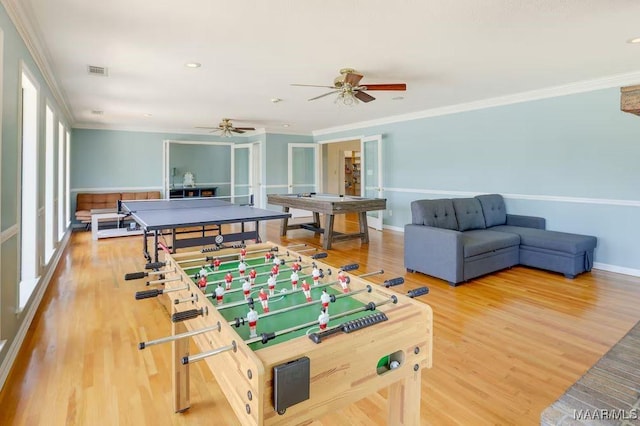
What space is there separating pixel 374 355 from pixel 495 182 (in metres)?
5.02

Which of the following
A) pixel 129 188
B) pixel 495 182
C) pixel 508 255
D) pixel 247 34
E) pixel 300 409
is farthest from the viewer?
pixel 129 188

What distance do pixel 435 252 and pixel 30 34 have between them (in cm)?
416

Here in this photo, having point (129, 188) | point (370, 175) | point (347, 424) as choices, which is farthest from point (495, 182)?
point (129, 188)

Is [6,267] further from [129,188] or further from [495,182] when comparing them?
[129,188]

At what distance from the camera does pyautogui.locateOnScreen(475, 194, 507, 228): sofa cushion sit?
4.75m

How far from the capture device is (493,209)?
15.9 ft

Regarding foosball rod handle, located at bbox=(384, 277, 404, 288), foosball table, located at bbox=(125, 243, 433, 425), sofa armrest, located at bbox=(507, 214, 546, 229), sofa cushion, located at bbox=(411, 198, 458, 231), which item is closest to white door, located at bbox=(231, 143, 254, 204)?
sofa cushion, located at bbox=(411, 198, 458, 231)

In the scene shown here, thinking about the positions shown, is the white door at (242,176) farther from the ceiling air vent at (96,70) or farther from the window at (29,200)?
the window at (29,200)

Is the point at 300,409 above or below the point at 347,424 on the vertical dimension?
A: above

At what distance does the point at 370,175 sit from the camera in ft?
24.8

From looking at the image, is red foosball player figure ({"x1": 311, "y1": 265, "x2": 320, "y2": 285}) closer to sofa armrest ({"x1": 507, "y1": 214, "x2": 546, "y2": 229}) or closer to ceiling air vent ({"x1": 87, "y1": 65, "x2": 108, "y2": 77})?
ceiling air vent ({"x1": 87, "y1": 65, "x2": 108, "y2": 77})

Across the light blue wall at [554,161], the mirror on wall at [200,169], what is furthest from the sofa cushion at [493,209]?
the mirror on wall at [200,169]
